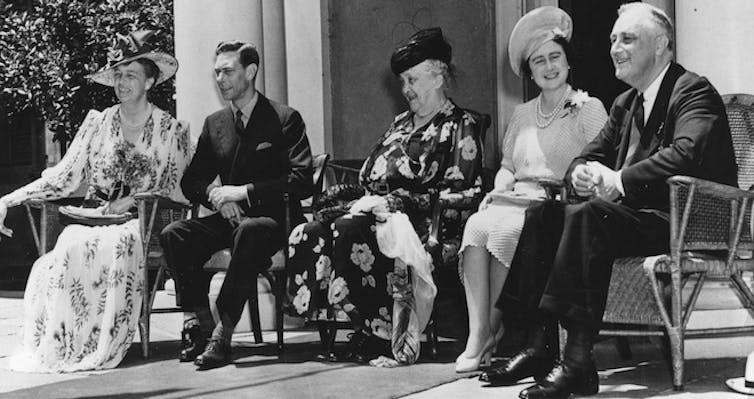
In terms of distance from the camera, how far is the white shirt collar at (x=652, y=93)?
3.79 metres

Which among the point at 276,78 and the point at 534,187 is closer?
the point at 534,187

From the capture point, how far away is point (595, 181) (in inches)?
146

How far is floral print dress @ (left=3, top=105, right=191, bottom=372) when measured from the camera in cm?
468

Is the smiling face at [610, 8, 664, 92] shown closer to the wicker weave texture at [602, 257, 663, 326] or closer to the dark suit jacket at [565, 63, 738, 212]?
the dark suit jacket at [565, 63, 738, 212]

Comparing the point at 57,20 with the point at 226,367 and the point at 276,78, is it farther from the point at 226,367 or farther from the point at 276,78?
the point at 226,367

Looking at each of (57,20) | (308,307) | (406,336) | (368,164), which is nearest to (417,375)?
(406,336)

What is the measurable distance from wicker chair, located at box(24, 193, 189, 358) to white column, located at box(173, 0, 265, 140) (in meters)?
0.80

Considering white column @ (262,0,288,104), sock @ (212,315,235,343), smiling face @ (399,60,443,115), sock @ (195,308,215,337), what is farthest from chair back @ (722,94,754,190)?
white column @ (262,0,288,104)

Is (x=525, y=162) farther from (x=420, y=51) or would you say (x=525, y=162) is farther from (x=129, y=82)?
(x=129, y=82)

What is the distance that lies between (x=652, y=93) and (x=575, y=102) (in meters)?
0.57

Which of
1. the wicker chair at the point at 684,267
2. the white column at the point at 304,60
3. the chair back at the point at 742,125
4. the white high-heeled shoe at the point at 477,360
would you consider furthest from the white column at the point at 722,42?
the white column at the point at 304,60

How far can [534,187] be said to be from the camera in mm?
4410

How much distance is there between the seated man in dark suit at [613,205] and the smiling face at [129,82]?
2.36 meters

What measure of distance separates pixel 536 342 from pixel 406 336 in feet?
2.86
